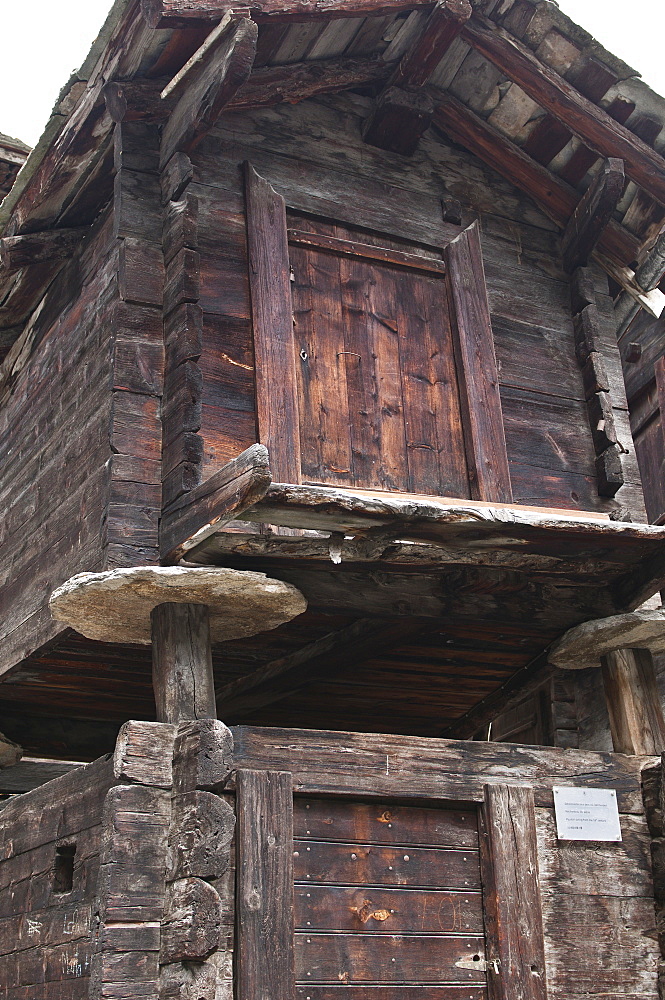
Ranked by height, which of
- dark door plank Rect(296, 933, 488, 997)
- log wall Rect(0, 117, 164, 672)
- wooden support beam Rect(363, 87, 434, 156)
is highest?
wooden support beam Rect(363, 87, 434, 156)

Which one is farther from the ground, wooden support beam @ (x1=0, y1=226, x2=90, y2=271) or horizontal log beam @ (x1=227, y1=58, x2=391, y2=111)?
horizontal log beam @ (x1=227, y1=58, x2=391, y2=111)

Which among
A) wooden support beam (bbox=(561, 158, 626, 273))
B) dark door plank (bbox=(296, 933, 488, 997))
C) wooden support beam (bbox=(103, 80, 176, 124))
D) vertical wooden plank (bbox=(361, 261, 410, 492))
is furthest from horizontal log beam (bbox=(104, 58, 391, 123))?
dark door plank (bbox=(296, 933, 488, 997))

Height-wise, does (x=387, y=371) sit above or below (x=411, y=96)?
below

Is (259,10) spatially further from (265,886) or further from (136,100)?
(265,886)

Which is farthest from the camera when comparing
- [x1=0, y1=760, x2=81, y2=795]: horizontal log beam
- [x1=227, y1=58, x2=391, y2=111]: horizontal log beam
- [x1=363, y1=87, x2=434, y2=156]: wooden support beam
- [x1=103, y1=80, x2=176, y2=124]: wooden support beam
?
[x1=0, y1=760, x2=81, y2=795]: horizontal log beam

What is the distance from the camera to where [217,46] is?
16.4 feet

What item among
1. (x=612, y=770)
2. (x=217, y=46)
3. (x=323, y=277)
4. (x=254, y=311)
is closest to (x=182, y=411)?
(x=254, y=311)

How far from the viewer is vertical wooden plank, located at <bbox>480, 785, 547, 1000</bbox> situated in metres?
4.57

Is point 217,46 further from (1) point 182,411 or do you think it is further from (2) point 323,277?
(1) point 182,411

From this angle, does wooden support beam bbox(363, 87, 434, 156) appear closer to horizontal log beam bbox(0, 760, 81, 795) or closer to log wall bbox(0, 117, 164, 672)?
log wall bbox(0, 117, 164, 672)

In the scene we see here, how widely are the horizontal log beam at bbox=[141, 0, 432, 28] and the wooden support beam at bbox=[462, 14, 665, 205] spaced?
62cm

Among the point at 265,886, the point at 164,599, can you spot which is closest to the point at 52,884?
the point at 265,886

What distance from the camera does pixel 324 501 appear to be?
13.6 feet

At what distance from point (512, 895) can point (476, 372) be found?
246 centimetres
